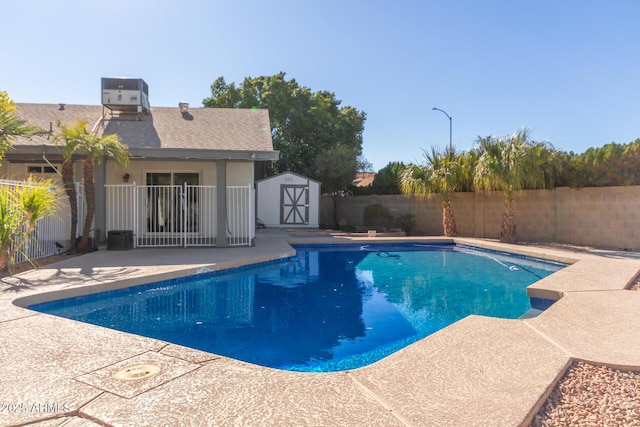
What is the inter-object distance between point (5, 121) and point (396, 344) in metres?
7.84

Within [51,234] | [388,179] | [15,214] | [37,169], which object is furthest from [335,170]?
[15,214]

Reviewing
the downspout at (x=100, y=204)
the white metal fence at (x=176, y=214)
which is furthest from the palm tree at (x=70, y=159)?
the white metal fence at (x=176, y=214)

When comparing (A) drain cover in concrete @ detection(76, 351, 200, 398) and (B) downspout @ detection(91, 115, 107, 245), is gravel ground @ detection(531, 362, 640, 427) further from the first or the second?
(B) downspout @ detection(91, 115, 107, 245)

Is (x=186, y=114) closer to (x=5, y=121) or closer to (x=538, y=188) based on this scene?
(x=5, y=121)

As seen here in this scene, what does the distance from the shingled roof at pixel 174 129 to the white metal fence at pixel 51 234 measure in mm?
1705

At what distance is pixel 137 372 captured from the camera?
2.73 metres

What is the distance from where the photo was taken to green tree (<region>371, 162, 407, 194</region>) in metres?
18.5

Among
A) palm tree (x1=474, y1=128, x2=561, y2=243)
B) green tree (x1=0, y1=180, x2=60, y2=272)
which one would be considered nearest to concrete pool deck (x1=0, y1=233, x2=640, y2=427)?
green tree (x1=0, y1=180, x2=60, y2=272)

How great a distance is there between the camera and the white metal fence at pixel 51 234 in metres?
7.96

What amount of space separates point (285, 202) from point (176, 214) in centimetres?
660

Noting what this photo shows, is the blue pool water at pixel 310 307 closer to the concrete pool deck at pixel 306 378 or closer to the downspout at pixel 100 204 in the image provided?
the concrete pool deck at pixel 306 378

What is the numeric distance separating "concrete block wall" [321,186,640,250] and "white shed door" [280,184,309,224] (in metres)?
4.43

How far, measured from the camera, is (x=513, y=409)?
2.23 m

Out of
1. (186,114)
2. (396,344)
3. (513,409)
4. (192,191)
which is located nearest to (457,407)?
(513,409)
